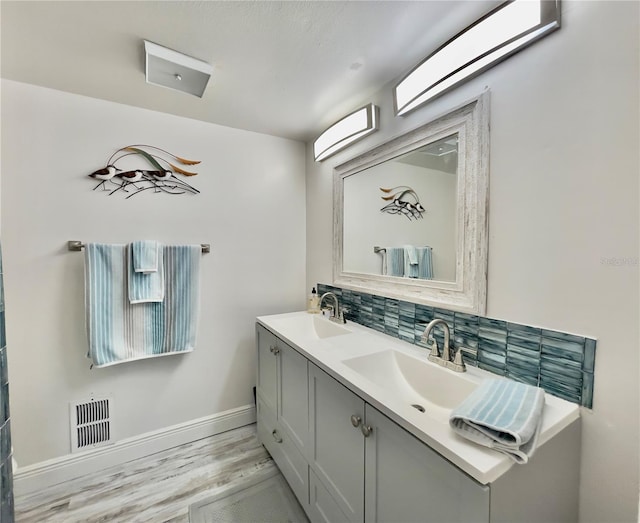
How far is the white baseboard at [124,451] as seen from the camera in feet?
4.86

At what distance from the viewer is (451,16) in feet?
3.39

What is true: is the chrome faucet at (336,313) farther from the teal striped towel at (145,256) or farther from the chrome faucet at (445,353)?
the teal striped towel at (145,256)

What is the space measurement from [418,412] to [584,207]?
782 millimetres

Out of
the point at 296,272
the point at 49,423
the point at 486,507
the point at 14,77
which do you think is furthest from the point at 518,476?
the point at 14,77

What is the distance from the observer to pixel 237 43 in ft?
3.87

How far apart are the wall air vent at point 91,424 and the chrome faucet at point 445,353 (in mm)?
1876

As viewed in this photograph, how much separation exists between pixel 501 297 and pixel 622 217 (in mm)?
403

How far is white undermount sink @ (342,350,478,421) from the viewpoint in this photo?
105 centimetres

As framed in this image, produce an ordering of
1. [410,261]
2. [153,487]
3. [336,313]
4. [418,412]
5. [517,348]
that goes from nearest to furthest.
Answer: [418,412]
[517,348]
[410,261]
[153,487]
[336,313]

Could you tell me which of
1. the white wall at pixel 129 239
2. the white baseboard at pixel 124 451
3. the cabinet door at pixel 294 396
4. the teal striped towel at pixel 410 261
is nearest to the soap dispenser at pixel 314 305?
the white wall at pixel 129 239

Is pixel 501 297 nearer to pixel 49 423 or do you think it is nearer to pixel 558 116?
pixel 558 116

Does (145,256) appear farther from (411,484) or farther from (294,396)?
(411,484)

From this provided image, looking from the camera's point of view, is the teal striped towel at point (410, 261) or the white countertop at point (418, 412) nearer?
the white countertop at point (418, 412)

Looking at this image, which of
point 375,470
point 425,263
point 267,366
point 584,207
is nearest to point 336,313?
point 267,366
